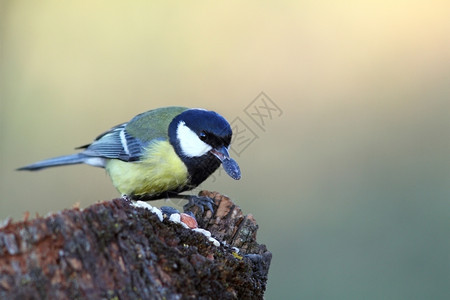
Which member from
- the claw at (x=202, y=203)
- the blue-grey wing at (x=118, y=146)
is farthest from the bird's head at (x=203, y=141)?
the claw at (x=202, y=203)

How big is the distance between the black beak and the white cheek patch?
51mm

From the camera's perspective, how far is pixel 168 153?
2635 mm

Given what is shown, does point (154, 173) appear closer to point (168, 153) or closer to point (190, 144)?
point (168, 153)

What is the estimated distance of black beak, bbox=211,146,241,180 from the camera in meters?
2.37

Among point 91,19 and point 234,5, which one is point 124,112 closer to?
point 91,19

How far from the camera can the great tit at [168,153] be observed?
2504mm

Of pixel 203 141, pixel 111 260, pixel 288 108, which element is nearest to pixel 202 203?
pixel 203 141

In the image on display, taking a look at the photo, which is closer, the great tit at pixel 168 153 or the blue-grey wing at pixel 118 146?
the great tit at pixel 168 153

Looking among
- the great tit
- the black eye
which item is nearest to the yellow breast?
the great tit

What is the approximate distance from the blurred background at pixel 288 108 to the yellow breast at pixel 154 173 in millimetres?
1312

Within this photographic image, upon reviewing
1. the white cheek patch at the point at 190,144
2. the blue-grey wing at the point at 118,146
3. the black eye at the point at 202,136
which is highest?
the black eye at the point at 202,136

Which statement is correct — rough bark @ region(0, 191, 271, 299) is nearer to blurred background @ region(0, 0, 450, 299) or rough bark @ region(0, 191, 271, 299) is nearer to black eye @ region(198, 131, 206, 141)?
black eye @ region(198, 131, 206, 141)

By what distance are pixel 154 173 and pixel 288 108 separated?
2360 mm

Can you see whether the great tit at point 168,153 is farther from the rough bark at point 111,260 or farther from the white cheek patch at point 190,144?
the rough bark at point 111,260
